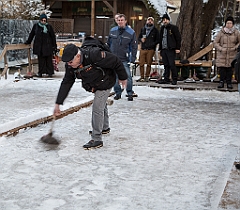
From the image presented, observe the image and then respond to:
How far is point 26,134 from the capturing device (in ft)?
20.1

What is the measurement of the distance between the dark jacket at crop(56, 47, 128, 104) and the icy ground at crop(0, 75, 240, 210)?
2.52ft

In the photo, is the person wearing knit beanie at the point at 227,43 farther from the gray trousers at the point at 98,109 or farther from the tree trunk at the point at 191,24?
the gray trousers at the point at 98,109

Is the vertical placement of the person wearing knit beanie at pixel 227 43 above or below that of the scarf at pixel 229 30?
below

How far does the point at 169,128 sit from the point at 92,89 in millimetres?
1823

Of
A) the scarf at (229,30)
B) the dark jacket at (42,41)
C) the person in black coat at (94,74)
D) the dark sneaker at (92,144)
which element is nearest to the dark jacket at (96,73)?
the person in black coat at (94,74)

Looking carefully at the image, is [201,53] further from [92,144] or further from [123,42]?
[92,144]

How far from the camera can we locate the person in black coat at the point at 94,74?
4953 millimetres

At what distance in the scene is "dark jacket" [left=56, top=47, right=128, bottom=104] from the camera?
505 centimetres

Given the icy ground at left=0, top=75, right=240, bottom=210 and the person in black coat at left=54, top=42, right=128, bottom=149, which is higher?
the person in black coat at left=54, top=42, right=128, bottom=149

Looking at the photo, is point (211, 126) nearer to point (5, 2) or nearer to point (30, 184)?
point (30, 184)

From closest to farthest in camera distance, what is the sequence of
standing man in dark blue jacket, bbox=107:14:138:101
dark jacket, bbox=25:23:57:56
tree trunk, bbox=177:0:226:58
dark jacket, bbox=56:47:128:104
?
dark jacket, bbox=56:47:128:104, standing man in dark blue jacket, bbox=107:14:138:101, dark jacket, bbox=25:23:57:56, tree trunk, bbox=177:0:226:58

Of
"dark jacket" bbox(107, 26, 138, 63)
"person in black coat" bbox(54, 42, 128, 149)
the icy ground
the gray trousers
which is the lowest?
the icy ground

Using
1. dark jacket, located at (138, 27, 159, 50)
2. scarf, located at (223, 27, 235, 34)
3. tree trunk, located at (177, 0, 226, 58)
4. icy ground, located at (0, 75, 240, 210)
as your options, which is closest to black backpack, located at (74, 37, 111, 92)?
icy ground, located at (0, 75, 240, 210)

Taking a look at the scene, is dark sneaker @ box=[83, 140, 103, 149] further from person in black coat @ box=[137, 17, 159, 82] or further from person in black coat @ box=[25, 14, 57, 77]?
person in black coat @ box=[25, 14, 57, 77]
